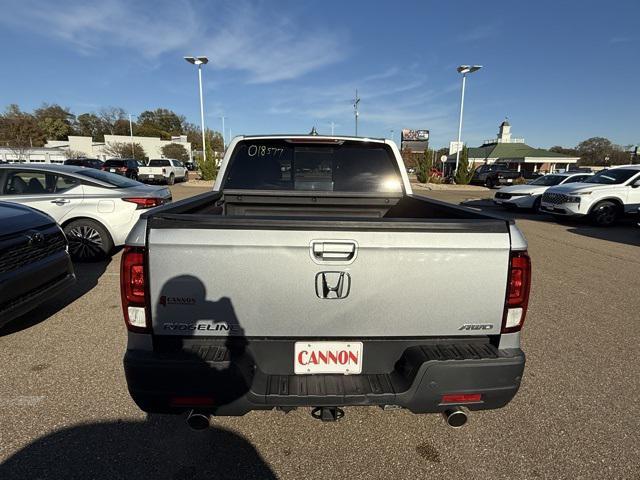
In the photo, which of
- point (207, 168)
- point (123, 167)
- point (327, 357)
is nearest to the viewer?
point (327, 357)

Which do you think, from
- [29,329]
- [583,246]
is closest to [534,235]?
[583,246]

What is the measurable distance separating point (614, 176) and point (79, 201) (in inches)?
594

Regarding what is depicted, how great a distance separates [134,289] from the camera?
5.65 feet

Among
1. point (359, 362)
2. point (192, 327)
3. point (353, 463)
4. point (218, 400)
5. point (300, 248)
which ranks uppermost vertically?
point (300, 248)

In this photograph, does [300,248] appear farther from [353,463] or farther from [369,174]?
[369,174]

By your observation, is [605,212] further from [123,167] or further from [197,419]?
[123,167]

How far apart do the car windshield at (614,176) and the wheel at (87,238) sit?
14236 mm

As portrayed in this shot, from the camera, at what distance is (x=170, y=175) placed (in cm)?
2662

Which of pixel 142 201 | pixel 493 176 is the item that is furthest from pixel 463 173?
pixel 142 201

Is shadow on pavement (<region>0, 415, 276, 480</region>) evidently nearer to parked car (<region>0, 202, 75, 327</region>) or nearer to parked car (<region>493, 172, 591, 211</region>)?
parked car (<region>0, 202, 75, 327</region>)

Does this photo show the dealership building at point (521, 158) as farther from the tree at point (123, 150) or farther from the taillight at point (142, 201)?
the tree at point (123, 150)

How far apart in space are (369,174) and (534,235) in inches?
315

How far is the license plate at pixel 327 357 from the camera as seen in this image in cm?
181

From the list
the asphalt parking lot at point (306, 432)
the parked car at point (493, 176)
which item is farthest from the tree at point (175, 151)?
the asphalt parking lot at point (306, 432)
